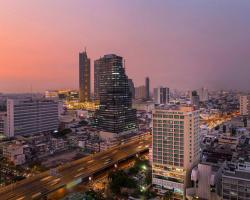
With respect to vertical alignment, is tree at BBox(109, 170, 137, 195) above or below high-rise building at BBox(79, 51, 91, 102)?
below

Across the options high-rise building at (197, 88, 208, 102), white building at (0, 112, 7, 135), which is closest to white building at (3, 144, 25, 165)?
white building at (0, 112, 7, 135)

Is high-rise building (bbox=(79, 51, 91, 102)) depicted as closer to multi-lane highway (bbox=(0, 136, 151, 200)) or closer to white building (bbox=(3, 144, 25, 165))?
multi-lane highway (bbox=(0, 136, 151, 200))

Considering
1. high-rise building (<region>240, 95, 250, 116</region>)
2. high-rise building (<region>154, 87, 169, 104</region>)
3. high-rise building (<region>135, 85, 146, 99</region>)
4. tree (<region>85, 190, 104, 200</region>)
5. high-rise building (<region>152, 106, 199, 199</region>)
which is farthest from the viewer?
high-rise building (<region>135, 85, 146, 99</region>)

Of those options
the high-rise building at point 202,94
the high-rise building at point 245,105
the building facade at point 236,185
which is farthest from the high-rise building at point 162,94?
the building facade at point 236,185

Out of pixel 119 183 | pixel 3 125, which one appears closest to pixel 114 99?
pixel 3 125

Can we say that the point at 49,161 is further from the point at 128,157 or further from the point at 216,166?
the point at 216,166
